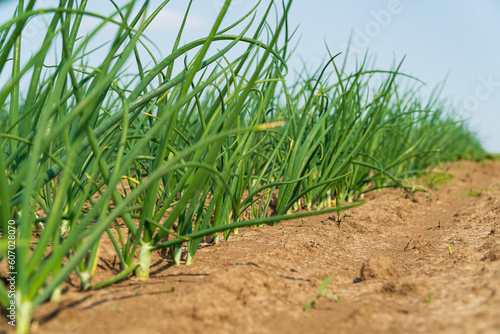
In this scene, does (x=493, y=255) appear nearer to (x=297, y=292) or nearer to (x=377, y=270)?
(x=377, y=270)

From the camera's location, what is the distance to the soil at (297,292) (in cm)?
80

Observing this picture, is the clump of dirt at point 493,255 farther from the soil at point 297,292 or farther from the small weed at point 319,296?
the small weed at point 319,296

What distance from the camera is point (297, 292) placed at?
1026 mm

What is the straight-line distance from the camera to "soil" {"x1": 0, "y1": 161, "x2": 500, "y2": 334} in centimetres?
80

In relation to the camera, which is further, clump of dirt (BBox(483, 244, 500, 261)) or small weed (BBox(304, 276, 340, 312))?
clump of dirt (BBox(483, 244, 500, 261))

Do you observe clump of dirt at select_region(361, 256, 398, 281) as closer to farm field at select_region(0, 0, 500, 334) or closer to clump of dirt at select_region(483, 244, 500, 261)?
farm field at select_region(0, 0, 500, 334)

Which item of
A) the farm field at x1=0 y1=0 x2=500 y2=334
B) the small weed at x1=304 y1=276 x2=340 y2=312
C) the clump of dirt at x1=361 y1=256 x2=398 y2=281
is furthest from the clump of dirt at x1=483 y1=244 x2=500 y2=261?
the small weed at x1=304 y1=276 x2=340 y2=312

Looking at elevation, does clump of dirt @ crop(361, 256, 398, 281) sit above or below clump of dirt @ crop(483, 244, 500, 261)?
below

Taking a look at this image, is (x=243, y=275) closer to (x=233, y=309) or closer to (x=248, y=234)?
(x=233, y=309)

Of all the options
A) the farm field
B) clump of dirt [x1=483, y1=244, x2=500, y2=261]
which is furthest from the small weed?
clump of dirt [x1=483, y1=244, x2=500, y2=261]

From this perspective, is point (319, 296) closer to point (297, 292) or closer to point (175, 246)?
point (297, 292)

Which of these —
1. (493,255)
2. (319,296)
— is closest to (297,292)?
(319,296)

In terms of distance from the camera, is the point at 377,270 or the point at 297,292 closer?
the point at 297,292

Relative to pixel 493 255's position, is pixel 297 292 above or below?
below
